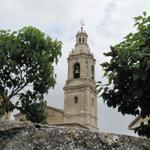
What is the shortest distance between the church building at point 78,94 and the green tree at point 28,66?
50318 mm

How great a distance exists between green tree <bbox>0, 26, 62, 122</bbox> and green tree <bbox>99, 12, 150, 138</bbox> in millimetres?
14614

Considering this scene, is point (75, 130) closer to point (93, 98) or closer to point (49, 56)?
point (49, 56)

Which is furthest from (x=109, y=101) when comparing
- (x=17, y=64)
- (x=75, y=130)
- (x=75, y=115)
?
(x=75, y=115)

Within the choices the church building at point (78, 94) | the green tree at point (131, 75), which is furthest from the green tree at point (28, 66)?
the church building at point (78, 94)

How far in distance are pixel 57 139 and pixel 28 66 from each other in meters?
17.3

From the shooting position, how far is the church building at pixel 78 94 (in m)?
71.9

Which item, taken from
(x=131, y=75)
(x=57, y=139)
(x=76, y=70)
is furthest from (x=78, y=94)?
(x=57, y=139)

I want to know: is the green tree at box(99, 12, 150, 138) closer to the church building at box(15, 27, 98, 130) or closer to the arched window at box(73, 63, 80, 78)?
the church building at box(15, 27, 98, 130)

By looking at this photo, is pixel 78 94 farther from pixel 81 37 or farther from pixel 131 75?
pixel 131 75

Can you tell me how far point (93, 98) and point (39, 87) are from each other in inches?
2169

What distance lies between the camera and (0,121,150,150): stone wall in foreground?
3.46 meters

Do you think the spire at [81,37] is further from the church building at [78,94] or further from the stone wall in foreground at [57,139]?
the stone wall in foreground at [57,139]

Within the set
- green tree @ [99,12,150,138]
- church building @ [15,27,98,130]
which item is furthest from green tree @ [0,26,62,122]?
church building @ [15,27,98,130]

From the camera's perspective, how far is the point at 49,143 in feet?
11.5
